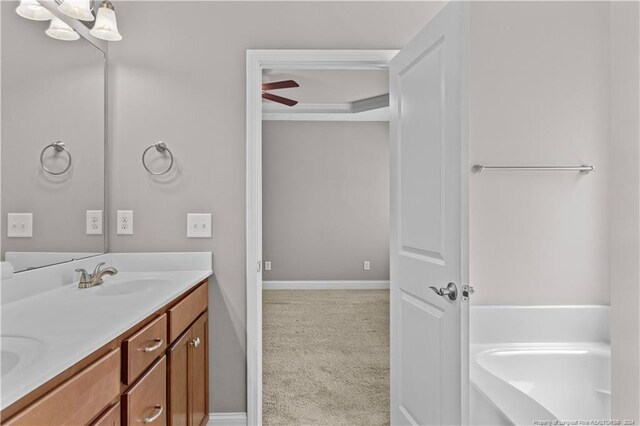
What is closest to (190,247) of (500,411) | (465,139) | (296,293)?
(465,139)

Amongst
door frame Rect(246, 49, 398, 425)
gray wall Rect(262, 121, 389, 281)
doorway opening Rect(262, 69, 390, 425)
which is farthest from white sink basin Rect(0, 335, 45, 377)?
gray wall Rect(262, 121, 389, 281)

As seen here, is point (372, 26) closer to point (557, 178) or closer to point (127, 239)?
point (557, 178)

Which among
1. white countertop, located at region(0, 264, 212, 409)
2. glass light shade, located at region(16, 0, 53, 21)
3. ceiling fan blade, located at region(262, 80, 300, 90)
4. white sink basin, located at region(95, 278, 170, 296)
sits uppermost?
ceiling fan blade, located at region(262, 80, 300, 90)

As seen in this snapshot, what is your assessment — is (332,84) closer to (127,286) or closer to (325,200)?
(325,200)

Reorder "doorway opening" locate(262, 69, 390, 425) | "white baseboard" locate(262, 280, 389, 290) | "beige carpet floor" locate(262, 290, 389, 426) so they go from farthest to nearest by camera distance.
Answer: "white baseboard" locate(262, 280, 389, 290) → "doorway opening" locate(262, 69, 390, 425) → "beige carpet floor" locate(262, 290, 389, 426)

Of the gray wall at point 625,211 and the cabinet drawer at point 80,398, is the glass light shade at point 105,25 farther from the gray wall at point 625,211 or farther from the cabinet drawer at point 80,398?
the gray wall at point 625,211

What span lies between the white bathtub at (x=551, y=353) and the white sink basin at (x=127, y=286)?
63.7 inches

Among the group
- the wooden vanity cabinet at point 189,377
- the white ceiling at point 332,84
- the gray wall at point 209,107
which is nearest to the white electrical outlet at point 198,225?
the gray wall at point 209,107

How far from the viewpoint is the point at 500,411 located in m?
1.50

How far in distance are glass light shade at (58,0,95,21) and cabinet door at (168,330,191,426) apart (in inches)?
59.3

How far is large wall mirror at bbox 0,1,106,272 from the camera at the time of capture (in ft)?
4.76

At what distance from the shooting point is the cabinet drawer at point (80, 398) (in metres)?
0.78

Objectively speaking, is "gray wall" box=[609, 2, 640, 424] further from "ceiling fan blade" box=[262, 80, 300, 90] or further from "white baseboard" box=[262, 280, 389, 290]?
"white baseboard" box=[262, 280, 389, 290]

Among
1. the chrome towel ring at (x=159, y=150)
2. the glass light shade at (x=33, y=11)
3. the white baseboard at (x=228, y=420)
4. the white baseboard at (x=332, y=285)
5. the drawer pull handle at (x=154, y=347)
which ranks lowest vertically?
the white baseboard at (x=228, y=420)
